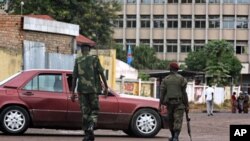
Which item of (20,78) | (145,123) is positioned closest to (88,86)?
(20,78)

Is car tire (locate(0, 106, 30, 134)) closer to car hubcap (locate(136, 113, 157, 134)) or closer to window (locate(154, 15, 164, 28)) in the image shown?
car hubcap (locate(136, 113, 157, 134))

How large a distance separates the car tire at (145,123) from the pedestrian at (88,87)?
2.59 m

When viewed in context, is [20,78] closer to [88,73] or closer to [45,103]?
[45,103]

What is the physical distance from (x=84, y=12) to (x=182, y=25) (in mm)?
40757

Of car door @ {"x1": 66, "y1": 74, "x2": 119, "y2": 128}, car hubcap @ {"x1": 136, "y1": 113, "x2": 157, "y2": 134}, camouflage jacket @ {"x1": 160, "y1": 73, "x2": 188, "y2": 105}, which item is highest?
camouflage jacket @ {"x1": 160, "y1": 73, "x2": 188, "y2": 105}

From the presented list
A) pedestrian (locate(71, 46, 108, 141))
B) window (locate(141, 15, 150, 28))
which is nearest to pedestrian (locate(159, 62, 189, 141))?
pedestrian (locate(71, 46, 108, 141))

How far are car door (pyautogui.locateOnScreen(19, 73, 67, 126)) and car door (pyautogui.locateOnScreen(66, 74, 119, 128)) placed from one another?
15 centimetres

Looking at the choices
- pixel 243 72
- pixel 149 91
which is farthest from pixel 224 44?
pixel 149 91

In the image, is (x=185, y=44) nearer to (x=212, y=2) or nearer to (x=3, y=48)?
(x=212, y=2)

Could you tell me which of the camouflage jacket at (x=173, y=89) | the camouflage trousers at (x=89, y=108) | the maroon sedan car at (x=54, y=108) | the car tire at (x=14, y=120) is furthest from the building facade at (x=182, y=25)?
the camouflage trousers at (x=89, y=108)

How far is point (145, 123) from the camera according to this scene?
1514 centimetres

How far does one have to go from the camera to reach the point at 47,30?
79.5 feet

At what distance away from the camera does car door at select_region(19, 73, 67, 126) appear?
48.0 ft

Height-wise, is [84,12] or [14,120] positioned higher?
[84,12]
